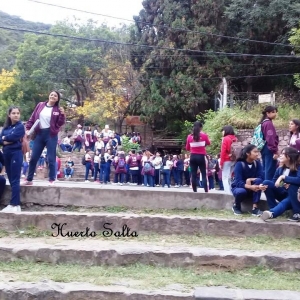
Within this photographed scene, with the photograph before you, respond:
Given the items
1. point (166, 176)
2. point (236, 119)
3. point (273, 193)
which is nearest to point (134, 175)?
point (166, 176)

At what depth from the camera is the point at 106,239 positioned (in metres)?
6.31

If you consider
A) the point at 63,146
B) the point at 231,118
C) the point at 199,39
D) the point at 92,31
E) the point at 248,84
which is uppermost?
the point at 92,31

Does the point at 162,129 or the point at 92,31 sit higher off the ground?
the point at 92,31

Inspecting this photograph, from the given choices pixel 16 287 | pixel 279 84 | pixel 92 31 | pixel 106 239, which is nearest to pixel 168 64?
pixel 279 84

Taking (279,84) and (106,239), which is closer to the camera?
(106,239)

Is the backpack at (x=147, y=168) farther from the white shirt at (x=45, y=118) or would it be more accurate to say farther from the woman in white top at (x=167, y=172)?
the white shirt at (x=45, y=118)

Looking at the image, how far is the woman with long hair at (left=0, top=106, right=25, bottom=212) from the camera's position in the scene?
7043 mm

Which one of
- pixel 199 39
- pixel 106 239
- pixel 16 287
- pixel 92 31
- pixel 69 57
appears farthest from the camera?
pixel 92 31

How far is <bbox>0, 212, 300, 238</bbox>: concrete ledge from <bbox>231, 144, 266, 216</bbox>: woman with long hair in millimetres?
506

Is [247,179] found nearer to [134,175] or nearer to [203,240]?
[203,240]

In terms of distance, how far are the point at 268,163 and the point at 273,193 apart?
93 cm

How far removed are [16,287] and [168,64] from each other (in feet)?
81.1

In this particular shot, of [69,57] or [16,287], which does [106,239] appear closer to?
[16,287]

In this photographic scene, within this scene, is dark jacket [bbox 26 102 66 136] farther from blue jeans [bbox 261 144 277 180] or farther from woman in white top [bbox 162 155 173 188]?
woman in white top [bbox 162 155 173 188]
